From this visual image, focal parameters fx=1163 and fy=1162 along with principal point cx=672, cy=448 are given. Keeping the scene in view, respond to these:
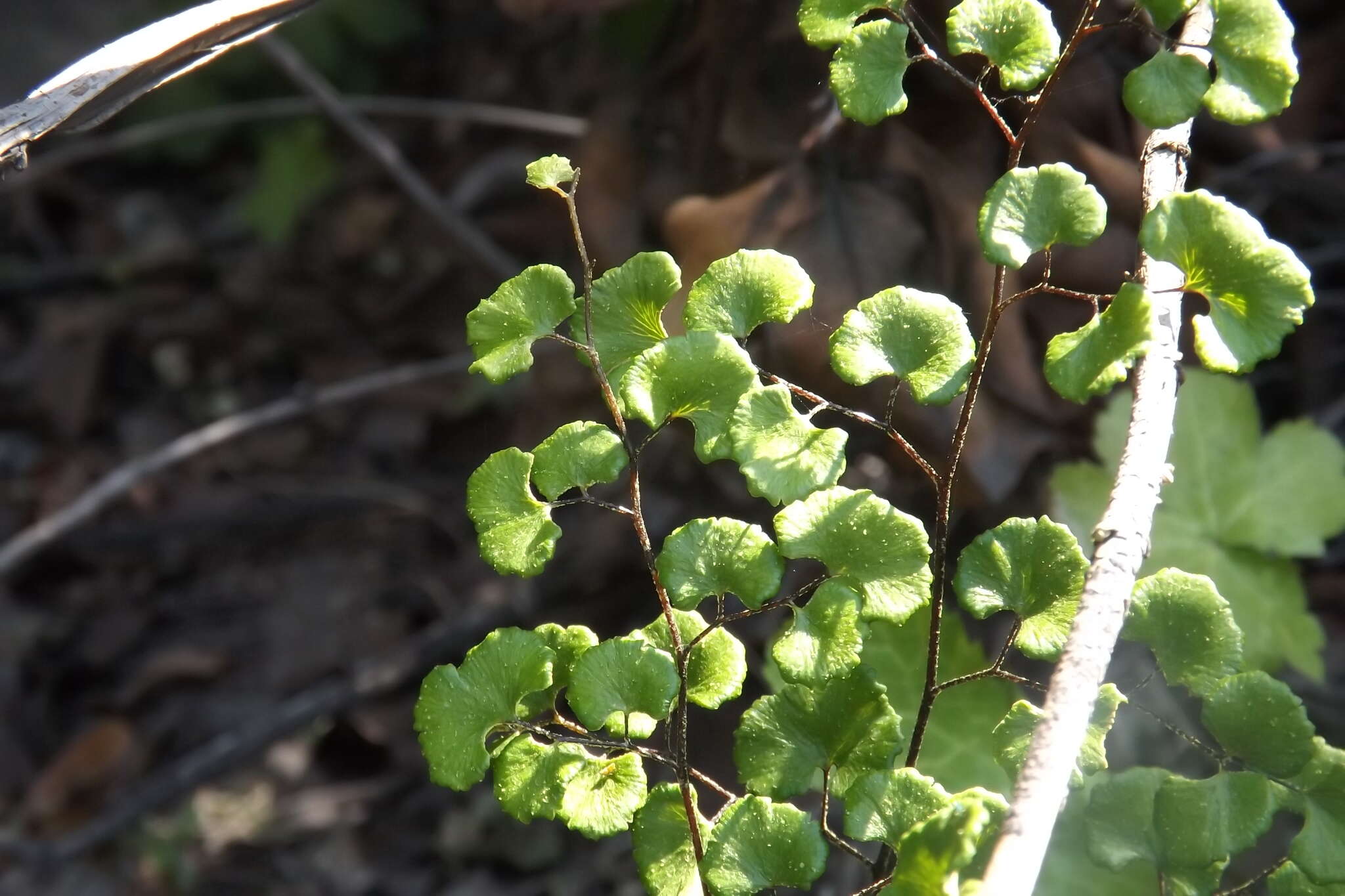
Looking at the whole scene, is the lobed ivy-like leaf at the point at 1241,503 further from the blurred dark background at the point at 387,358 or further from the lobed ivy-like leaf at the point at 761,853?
the lobed ivy-like leaf at the point at 761,853

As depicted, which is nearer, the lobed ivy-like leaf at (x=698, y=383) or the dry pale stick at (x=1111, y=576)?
the dry pale stick at (x=1111, y=576)

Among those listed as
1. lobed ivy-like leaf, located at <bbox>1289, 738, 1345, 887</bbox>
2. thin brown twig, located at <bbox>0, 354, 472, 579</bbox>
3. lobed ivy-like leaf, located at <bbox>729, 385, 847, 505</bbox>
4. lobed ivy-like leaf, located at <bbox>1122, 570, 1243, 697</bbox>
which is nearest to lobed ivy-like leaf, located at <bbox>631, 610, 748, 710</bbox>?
lobed ivy-like leaf, located at <bbox>729, 385, 847, 505</bbox>

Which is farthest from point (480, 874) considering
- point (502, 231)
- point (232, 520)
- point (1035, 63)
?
point (1035, 63)

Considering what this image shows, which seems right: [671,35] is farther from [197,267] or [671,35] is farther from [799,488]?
[197,267]

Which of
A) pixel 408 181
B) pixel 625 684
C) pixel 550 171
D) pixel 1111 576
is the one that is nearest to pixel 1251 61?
pixel 1111 576

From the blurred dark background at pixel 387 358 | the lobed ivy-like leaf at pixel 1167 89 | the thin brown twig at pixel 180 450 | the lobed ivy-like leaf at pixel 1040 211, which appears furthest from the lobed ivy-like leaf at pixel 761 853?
the thin brown twig at pixel 180 450

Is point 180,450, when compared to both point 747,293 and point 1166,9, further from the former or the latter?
point 1166,9

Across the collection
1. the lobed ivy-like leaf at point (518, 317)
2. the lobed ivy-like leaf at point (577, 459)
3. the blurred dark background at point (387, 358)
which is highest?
the lobed ivy-like leaf at point (518, 317)
